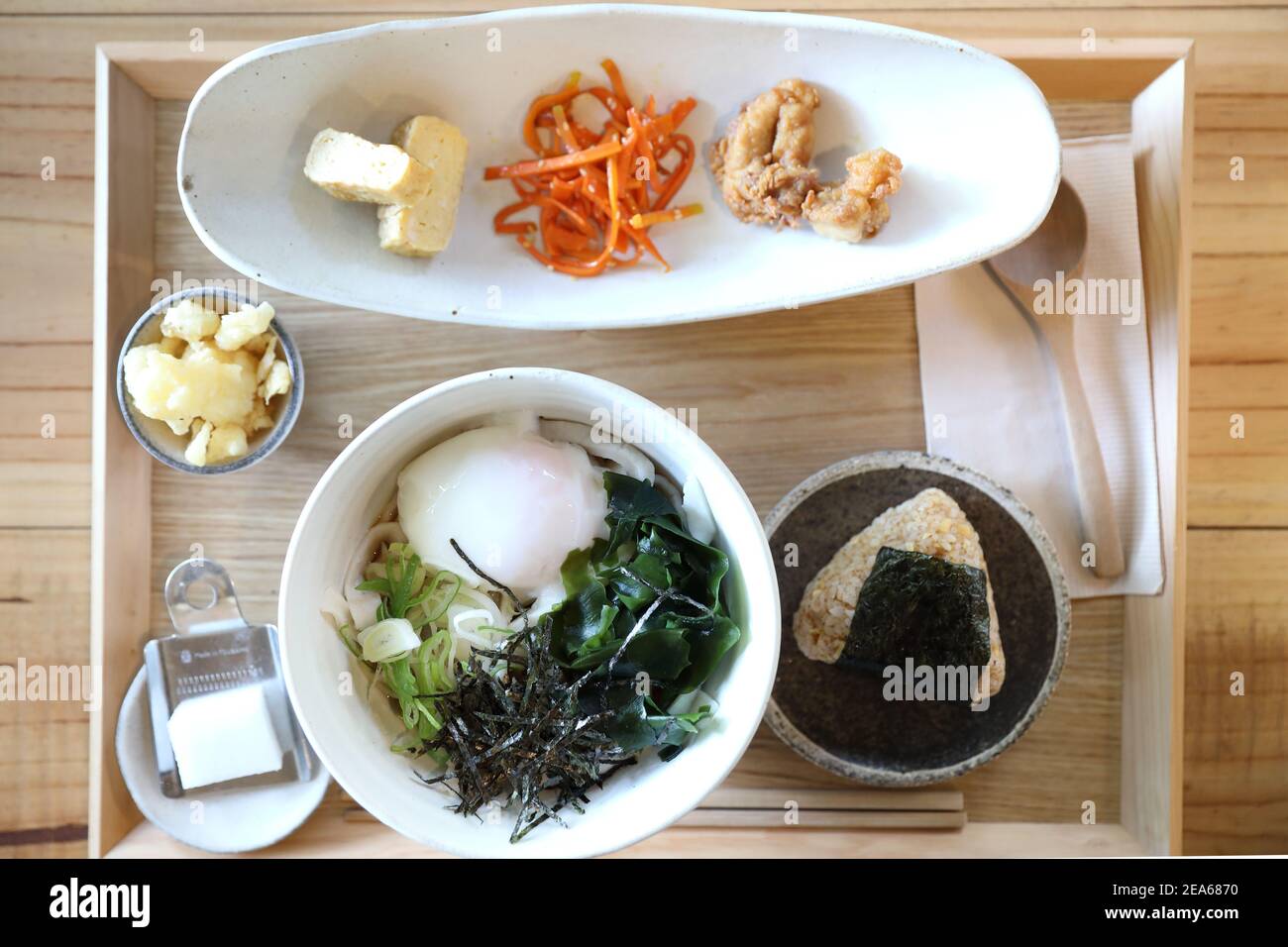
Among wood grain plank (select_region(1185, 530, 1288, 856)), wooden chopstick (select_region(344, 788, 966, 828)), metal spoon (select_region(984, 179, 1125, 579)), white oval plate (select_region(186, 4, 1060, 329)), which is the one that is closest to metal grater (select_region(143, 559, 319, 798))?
wooden chopstick (select_region(344, 788, 966, 828))

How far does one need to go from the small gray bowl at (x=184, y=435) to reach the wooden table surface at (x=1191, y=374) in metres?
0.24

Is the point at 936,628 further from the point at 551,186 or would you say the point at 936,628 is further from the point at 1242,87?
the point at 1242,87

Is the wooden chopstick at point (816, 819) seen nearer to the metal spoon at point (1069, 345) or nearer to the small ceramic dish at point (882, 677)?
→ the small ceramic dish at point (882, 677)

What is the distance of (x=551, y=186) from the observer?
158cm

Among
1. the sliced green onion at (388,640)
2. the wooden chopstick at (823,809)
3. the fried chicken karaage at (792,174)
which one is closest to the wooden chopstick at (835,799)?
the wooden chopstick at (823,809)

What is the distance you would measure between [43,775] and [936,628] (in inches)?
60.7

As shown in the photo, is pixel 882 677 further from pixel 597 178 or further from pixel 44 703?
pixel 44 703

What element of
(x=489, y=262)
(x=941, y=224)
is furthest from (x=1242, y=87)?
(x=489, y=262)

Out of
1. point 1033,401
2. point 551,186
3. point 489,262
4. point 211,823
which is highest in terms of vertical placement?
point 551,186

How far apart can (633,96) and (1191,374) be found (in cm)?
109

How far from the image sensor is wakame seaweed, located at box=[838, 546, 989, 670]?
1476mm

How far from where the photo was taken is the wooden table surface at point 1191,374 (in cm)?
163

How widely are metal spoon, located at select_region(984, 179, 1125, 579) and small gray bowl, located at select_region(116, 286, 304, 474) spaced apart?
1178mm

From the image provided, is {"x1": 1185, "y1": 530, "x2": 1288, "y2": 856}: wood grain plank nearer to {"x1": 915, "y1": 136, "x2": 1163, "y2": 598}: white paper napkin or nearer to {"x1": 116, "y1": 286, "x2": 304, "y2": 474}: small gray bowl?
{"x1": 915, "y1": 136, "x2": 1163, "y2": 598}: white paper napkin
